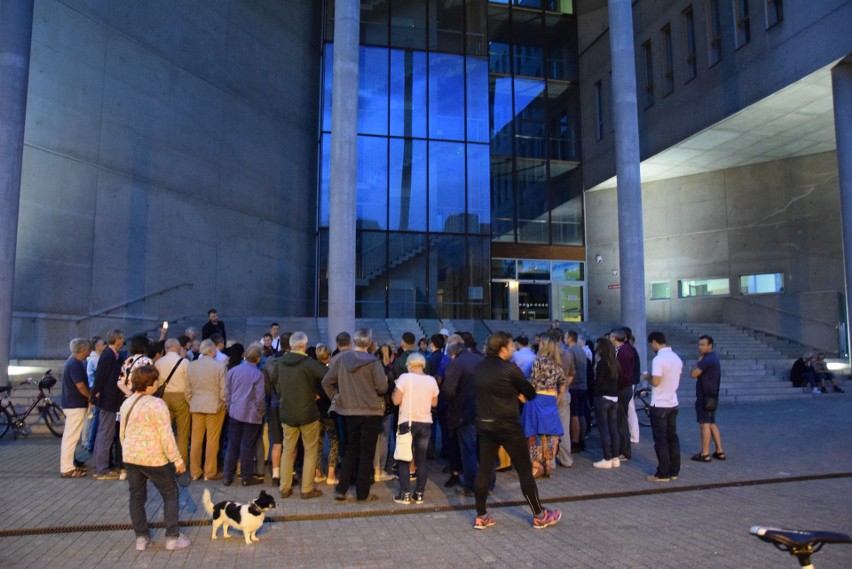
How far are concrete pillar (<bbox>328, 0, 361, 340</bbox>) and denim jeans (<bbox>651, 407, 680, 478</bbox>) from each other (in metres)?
8.98

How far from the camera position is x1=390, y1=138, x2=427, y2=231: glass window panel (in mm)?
24703

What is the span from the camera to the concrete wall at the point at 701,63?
51.6ft

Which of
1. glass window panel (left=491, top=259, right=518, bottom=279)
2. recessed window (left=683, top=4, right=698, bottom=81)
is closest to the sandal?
recessed window (left=683, top=4, right=698, bottom=81)

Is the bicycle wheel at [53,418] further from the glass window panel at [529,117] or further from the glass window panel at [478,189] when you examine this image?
the glass window panel at [529,117]

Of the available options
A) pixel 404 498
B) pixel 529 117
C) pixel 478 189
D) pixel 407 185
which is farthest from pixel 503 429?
pixel 529 117

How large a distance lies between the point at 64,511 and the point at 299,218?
60.1 ft

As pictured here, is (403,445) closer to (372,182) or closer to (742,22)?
(742,22)

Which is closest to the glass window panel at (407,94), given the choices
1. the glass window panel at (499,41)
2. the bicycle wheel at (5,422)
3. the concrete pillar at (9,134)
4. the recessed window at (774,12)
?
the glass window panel at (499,41)

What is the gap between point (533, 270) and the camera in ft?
94.4

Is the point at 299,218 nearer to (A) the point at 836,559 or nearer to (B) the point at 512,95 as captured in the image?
(B) the point at 512,95

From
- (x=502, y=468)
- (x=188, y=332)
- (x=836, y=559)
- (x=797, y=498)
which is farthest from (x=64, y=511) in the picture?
(x=797, y=498)

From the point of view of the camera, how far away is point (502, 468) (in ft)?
26.9

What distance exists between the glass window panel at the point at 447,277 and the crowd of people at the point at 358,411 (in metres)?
15.8

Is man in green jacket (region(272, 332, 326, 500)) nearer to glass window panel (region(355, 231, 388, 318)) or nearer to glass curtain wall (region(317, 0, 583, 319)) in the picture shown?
glass curtain wall (region(317, 0, 583, 319))
